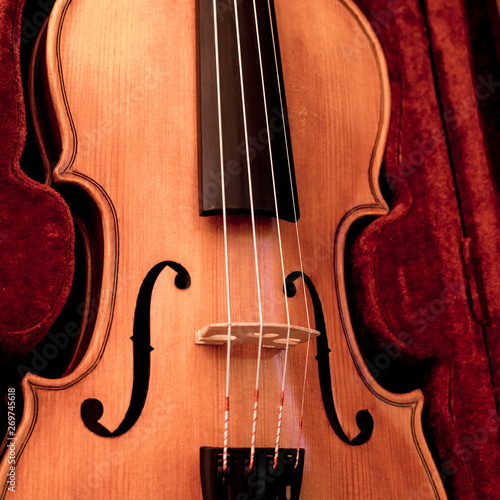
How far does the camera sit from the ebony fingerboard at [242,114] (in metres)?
0.97

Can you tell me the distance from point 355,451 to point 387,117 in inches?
29.6

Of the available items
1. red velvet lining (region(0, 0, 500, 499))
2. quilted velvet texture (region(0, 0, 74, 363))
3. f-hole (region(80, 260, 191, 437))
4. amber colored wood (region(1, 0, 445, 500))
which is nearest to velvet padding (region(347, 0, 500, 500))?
red velvet lining (region(0, 0, 500, 499))

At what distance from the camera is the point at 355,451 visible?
3.01 feet

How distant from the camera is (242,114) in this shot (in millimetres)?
1029

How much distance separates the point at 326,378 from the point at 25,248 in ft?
1.83

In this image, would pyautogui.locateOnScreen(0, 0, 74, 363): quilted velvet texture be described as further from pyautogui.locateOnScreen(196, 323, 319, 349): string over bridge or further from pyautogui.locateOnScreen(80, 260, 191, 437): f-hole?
pyautogui.locateOnScreen(196, 323, 319, 349): string over bridge

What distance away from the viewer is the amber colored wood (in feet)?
2.57

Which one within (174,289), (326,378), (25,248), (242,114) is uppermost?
(242,114)

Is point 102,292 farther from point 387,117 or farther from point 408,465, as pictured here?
point 387,117

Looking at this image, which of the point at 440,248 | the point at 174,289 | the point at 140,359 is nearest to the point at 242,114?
the point at 174,289

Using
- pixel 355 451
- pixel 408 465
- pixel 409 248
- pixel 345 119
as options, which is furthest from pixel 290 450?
pixel 345 119

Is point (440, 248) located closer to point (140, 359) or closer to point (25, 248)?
Answer: point (140, 359)

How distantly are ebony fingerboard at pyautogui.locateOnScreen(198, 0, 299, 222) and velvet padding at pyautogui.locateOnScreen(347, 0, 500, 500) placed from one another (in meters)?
0.32

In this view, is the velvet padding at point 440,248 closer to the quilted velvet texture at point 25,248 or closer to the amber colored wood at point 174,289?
the amber colored wood at point 174,289
